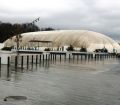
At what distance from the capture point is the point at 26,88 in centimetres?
2481

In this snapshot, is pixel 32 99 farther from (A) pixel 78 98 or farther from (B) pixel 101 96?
(B) pixel 101 96

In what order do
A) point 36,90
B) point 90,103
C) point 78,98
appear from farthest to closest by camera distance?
1. point 36,90
2. point 78,98
3. point 90,103

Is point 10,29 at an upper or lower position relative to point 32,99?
upper

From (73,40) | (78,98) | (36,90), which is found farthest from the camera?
(73,40)

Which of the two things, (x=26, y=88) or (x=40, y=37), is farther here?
(x=40, y=37)

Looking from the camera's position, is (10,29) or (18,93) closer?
(18,93)

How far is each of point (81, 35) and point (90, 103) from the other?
162 meters

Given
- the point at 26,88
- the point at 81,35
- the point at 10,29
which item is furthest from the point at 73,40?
the point at 26,88

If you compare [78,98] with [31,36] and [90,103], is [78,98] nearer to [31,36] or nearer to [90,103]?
[90,103]

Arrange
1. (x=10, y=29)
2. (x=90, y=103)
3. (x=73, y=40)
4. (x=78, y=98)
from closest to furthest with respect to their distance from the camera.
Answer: (x=90, y=103)
(x=78, y=98)
(x=73, y=40)
(x=10, y=29)

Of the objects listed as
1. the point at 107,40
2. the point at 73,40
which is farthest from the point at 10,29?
the point at 107,40

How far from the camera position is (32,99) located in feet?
65.6

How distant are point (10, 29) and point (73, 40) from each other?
3500cm

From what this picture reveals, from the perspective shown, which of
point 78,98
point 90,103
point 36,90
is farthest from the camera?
point 36,90
